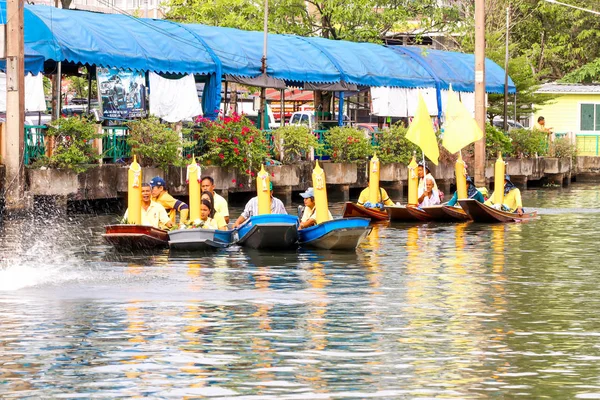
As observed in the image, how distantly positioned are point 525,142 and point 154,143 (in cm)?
2075

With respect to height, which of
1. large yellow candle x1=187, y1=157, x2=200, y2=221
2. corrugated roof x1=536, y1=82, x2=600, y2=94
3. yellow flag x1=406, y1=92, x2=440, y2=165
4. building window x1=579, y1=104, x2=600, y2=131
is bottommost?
large yellow candle x1=187, y1=157, x2=200, y2=221

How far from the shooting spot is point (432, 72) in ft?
153

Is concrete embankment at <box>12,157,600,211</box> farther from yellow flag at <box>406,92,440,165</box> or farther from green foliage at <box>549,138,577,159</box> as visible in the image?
yellow flag at <box>406,92,440,165</box>

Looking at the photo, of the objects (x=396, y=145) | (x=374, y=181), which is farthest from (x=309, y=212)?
(x=396, y=145)

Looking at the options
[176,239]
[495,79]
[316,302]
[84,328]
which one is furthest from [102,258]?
[495,79]

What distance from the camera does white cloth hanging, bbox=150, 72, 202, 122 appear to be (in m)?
34.8

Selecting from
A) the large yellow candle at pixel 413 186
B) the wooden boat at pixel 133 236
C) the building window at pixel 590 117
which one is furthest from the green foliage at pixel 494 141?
the wooden boat at pixel 133 236

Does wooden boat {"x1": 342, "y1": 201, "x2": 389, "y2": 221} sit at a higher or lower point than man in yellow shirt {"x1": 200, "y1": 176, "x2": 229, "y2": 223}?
lower

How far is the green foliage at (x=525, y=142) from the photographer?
162ft

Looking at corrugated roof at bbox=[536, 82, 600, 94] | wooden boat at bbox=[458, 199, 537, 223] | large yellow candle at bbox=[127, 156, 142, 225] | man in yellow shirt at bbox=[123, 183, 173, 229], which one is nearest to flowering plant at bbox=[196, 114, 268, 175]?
wooden boat at bbox=[458, 199, 537, 223]

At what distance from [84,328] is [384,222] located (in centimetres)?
1765

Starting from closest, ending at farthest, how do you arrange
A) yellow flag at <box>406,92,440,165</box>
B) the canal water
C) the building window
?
the canal water
yellow flag at <box>406,92,440,165</box>
the building window

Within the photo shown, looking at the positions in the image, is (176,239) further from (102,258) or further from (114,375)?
(114,375)

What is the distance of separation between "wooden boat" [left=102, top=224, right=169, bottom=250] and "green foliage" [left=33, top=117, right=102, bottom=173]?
23.1 ft
